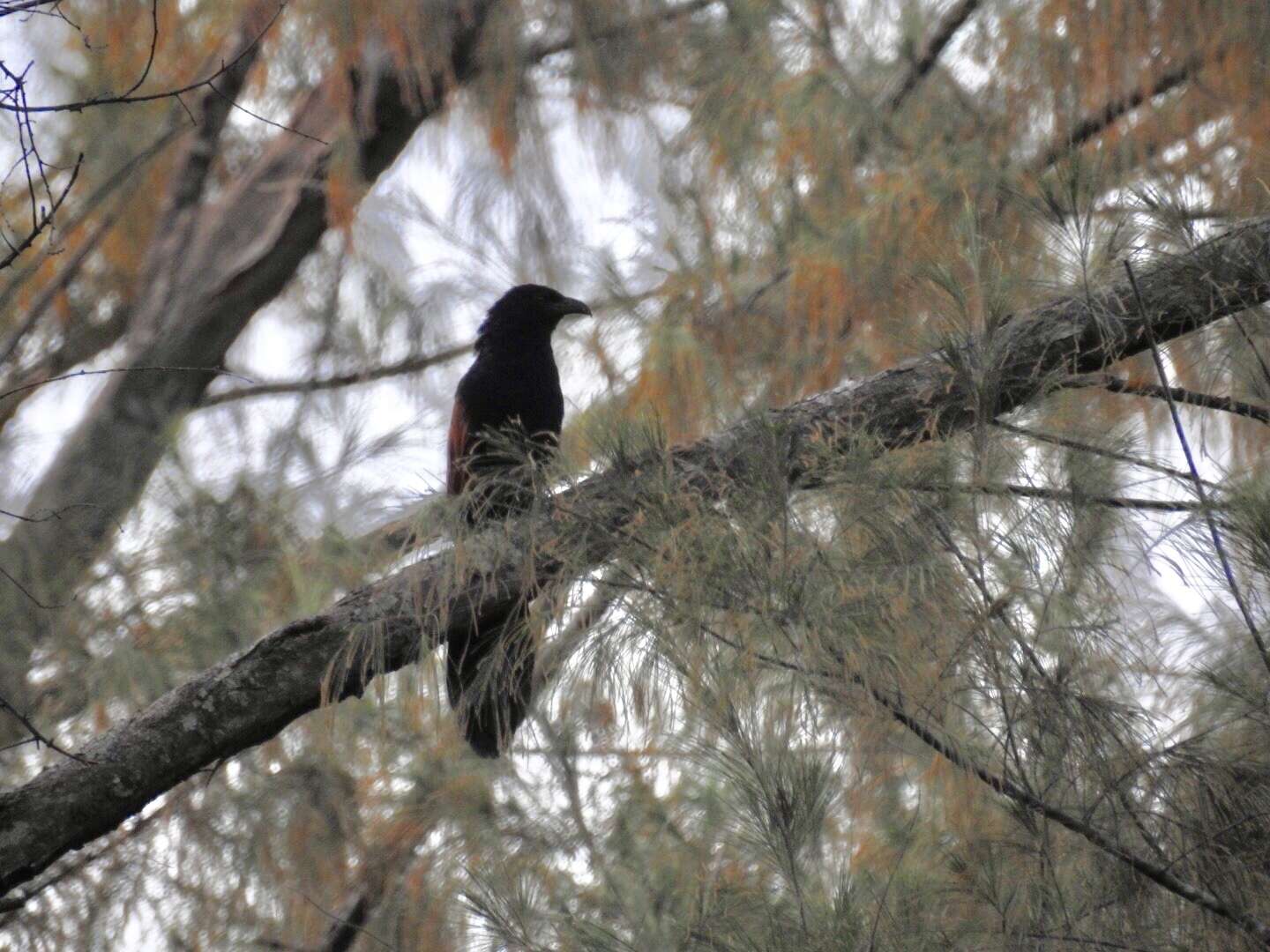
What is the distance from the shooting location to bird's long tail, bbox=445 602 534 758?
1868 mm

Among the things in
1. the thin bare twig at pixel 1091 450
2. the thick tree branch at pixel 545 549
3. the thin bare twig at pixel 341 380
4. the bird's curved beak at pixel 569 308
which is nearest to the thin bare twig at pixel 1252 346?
the thick tree branch at pixel 545 549

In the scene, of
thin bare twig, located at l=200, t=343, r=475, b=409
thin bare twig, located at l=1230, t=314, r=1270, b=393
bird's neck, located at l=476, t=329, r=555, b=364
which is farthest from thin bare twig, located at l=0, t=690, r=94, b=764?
thin bare twig, located at l=200, t=343, r=475, b=409

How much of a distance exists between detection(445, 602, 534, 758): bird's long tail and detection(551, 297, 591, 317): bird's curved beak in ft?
4.11

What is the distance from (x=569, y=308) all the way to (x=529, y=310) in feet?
0.39

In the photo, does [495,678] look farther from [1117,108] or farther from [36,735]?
[1117,108]

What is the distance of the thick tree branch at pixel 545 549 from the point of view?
1.87 meters

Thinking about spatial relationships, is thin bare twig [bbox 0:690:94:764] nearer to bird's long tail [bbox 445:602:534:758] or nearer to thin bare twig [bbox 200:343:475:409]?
bird's long tail [bbox 445:602:534:758]

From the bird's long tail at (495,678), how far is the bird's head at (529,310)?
124 cm

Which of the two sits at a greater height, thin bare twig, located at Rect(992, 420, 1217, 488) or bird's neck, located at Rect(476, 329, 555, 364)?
bird's neck, located at Rect(476, 329, 555, 364)

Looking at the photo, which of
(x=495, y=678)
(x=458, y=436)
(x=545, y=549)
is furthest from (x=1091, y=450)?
(x=458, y=436)

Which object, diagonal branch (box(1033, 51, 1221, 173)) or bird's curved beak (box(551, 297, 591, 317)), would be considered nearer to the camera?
diagonal branch (box(1033, 51, 1221, 173))

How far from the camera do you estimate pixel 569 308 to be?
3.59 m

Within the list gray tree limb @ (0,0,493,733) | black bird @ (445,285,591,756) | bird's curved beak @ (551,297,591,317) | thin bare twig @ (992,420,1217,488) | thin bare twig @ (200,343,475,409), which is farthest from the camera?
thin bare twig @ (200,343,475,409)

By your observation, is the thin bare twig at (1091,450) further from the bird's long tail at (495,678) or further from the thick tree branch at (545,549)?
the bird's long tail at (495,678)
